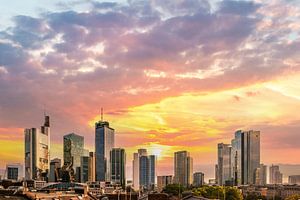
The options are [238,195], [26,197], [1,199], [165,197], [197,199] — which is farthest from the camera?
[238,195]

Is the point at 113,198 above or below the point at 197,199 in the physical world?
below

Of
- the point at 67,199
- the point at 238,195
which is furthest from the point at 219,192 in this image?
the point at 67,199

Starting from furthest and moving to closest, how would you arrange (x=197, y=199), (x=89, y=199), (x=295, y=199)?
(x=295, y=199)
(x=89, y=199)
(x=197, y=199)

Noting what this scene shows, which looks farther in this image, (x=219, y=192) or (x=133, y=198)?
(x=133, y=198)

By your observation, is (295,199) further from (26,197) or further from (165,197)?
(26,197)

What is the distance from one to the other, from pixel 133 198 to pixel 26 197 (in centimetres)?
7628

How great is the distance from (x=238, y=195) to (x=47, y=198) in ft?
270

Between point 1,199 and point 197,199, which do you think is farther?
point 1,199

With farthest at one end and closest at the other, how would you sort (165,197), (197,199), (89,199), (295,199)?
(295,199), (89,199), (165,197), (197,199)

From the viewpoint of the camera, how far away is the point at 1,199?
72.7 metres

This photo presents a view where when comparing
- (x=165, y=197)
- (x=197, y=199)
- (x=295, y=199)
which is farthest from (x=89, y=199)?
(x=295, y=199)

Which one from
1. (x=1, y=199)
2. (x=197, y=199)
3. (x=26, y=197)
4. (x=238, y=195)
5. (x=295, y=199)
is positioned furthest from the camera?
(x=238, y=195)

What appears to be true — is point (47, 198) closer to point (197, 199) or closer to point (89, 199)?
point (89, 199)

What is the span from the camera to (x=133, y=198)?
15438 centimetres
